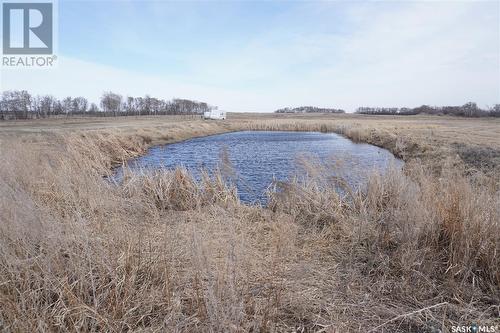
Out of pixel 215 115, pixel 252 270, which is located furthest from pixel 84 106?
pixel 252 270

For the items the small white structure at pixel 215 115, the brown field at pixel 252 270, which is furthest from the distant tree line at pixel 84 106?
the brown field at pixel 252 270

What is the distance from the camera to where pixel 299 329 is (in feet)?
8.46

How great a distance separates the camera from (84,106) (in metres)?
108

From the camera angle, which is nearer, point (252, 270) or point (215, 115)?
point (252, 270)

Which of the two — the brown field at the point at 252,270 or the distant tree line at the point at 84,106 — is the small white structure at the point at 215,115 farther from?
the brown field at the point at 252,270

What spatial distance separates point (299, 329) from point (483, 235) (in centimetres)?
238

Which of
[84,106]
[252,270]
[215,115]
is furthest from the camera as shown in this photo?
[84,106]

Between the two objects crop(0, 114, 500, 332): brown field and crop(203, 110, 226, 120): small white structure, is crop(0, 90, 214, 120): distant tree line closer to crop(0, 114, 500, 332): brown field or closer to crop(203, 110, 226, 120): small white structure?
crop(203, 110, 226, 120): small white structure

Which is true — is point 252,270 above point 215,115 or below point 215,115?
below

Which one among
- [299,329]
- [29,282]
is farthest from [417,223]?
[29,282]

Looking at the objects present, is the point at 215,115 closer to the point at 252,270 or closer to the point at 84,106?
the point at 84,106

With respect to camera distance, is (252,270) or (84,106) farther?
(84,106)

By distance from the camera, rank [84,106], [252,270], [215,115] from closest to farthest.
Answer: [252,270] → [215,115] → [84,106]

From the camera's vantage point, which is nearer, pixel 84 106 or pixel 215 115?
pixel 215 115
